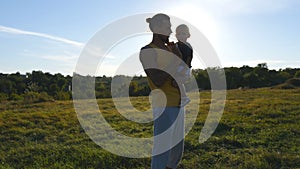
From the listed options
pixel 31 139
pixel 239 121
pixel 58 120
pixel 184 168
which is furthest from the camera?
pixel 58 120

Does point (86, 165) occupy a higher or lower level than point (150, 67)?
lower

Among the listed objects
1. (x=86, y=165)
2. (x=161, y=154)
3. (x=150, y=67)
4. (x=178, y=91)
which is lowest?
(x=86, y=165)

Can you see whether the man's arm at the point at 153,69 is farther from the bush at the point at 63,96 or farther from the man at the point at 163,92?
the bush at the point at 63,96

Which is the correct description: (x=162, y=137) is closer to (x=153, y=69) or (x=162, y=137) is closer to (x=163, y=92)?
(x=163, y=92)

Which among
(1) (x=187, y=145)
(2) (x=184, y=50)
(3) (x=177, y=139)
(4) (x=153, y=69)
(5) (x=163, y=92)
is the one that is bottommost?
(1) (x=187, y=145)

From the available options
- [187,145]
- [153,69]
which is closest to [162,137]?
[153,69]

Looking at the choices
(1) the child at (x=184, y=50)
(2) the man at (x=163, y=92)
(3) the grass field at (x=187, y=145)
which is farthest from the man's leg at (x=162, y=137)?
(3) the grass field at (x=187, y=145)

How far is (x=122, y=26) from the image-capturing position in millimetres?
2707

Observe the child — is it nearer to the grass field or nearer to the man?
the man

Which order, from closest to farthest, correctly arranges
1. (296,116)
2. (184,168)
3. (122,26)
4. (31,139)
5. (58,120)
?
(122,26) → (184,168) → (31,139) → (296,116) → (58,120)

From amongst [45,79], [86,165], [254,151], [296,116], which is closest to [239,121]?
[296,116]

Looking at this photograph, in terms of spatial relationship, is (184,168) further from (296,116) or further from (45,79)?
(45,79)

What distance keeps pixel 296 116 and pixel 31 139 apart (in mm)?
5203

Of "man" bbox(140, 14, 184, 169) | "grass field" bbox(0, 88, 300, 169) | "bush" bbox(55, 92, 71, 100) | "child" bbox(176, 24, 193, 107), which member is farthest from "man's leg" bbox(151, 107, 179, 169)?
"bush" bbox(55, 92, 71, 100)
